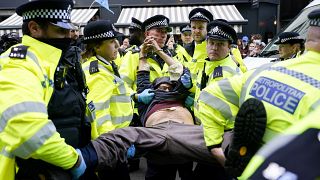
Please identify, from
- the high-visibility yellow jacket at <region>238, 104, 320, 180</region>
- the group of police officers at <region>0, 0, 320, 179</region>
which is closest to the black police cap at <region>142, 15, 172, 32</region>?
the group of police officers at <region>0, 0, 320, 179</region>

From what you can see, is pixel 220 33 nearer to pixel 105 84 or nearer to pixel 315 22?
pixel 105 84

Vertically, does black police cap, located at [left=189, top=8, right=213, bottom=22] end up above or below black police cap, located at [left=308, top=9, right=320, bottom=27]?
below

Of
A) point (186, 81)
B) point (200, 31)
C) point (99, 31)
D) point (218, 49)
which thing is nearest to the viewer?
point (99, 31)

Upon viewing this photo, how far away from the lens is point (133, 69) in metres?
4.23

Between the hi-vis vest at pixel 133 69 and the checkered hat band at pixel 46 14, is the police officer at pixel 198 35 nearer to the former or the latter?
the hi-vis vest at pixel 133 69

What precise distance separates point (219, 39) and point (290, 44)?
2336mm

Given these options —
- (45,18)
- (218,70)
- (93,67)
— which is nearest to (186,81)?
(218,70)

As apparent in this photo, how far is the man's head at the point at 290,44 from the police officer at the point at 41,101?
3.81m

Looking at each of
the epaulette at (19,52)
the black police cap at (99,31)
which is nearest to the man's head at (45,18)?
the epaulette at (19,52)

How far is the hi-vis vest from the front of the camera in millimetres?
4172

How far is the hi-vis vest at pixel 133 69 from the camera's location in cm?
417

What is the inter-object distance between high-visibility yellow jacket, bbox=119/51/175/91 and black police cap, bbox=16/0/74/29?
6.70 feet

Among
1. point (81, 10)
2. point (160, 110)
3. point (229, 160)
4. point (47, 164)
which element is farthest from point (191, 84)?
point (81, 10)

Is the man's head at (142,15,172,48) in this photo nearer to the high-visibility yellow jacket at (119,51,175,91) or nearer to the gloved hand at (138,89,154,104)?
the high-visibility yellow jacket at (119,51,175,91)
